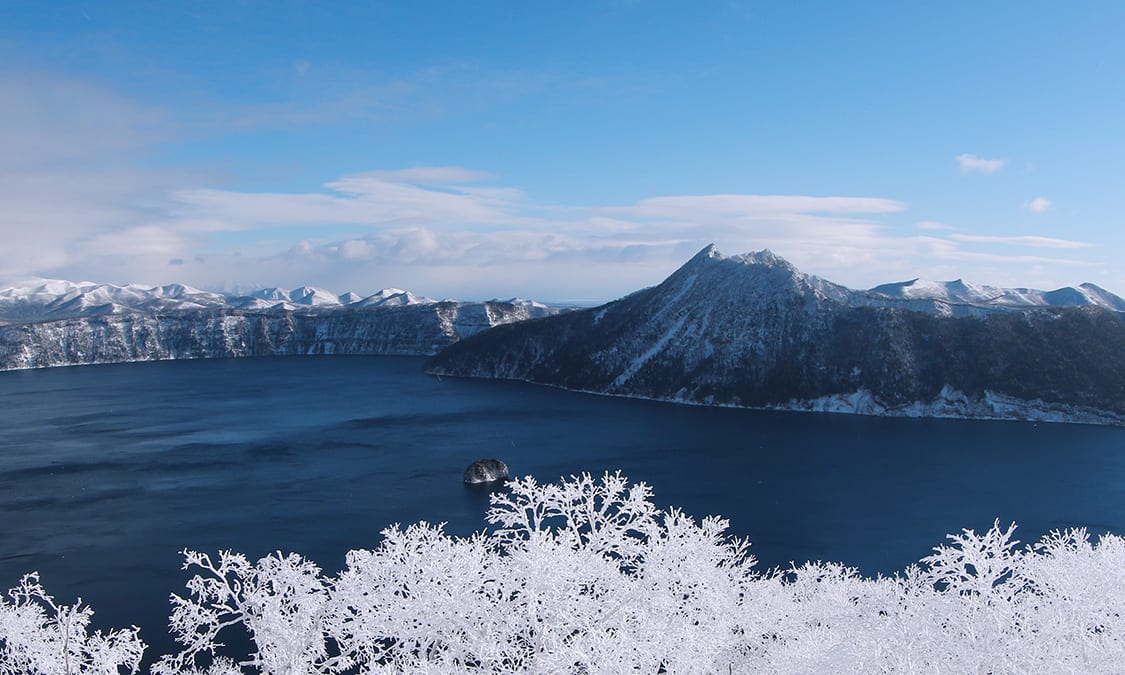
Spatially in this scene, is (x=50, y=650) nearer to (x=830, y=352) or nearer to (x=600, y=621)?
(x=600, y=621)

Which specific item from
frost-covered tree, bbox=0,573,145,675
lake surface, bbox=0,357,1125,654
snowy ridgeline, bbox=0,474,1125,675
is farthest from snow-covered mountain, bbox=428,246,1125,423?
frost-covered tree, bbox=0,573,145,675

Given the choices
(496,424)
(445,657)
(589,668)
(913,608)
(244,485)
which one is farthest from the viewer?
(496,424)

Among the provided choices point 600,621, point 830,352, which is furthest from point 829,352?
point 600,621

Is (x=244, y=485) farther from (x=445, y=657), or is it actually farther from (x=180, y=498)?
(x=445, y=657)

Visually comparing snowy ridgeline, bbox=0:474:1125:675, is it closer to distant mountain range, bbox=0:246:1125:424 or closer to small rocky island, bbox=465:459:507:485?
small rocky island, bbox=465:459:507:485

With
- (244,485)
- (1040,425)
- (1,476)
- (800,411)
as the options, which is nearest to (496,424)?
(244,485)
